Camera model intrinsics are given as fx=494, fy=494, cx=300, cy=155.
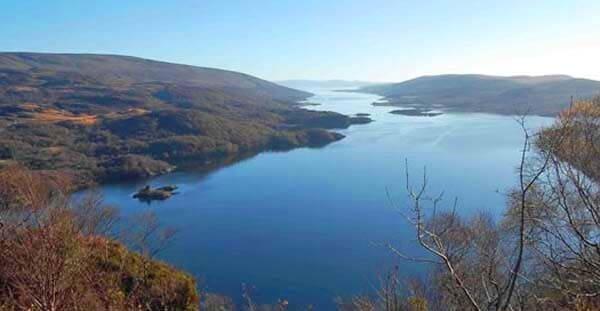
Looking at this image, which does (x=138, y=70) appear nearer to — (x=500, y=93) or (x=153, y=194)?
(x=500, y=93)

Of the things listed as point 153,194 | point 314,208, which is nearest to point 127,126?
point 153,194

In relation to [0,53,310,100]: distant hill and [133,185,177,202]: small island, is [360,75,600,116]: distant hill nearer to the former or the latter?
[0,53,310,100]: distant hill

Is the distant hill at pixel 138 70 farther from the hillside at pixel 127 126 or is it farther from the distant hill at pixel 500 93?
the distant hill at pixel 500 93

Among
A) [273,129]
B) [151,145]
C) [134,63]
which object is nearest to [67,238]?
[151,145]

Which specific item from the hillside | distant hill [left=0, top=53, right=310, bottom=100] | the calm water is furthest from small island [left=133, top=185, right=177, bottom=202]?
distant hill [left=0, top=53, right=310, bottom=100]

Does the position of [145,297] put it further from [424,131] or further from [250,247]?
[424,131]

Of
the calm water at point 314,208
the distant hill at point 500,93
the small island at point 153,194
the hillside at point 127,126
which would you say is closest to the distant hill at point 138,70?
the hillside at point 127,126
